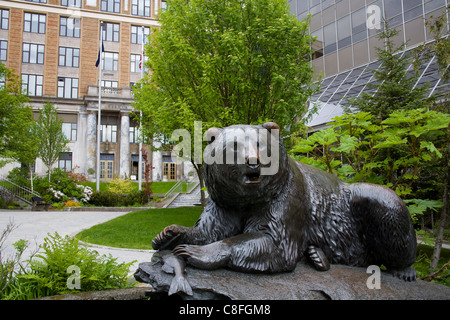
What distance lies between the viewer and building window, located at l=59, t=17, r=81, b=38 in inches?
1563

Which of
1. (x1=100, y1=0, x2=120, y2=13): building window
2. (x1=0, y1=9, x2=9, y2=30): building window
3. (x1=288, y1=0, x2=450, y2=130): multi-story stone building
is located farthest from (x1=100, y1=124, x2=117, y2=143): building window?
(x1=288, y1=0, x2=450, y2=130): multi-story stone building

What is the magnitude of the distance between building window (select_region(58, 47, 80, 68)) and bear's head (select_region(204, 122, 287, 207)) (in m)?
43.1

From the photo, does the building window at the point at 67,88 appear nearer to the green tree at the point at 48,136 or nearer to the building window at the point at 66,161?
the building window at the point at 66,161

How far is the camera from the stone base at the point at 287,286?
6.49 ft

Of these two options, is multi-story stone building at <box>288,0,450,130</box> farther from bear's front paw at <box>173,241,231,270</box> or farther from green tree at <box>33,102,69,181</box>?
green tree at <box>33,102,69,181</box>

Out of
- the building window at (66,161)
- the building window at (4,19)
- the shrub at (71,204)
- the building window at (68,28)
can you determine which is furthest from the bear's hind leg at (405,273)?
the building window at (4,19)

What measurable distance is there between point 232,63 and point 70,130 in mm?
34599

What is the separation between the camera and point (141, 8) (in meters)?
42.3

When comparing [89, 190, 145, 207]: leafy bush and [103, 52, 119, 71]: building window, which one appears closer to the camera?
[89, 190, 145, 207]: leafy bush

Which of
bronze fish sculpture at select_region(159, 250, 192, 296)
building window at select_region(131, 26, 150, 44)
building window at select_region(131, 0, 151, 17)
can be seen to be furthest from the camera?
building window at select_region(131, 0, 151, 17)

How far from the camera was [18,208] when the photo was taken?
72.8 feet

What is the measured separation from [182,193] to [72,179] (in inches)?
345

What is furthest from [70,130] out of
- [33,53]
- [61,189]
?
[61,189]

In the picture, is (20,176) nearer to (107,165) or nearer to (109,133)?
(107,165)
